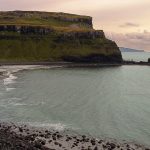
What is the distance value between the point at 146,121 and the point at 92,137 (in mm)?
18174

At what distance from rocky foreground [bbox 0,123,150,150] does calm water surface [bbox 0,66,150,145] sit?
4980 mm

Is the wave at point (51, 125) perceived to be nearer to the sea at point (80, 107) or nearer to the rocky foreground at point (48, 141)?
the sea at point (80, 107)

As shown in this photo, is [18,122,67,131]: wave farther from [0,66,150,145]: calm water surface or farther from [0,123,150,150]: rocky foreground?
[0,123,150,150]: rocky foreground

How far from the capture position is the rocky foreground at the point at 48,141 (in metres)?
61.0

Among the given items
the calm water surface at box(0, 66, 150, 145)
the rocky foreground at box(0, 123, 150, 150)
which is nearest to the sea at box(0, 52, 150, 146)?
the calm water surface at box(0, 66, 150, 145)

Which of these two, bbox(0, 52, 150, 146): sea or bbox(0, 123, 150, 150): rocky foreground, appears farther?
bbox(0, 52, 150, 146): sea

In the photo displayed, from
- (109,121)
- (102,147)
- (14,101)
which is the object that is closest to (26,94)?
(14,101)

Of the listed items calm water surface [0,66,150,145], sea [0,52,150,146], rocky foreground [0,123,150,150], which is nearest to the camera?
rocky foreground [0,123,150,150]

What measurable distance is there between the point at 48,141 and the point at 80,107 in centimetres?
3513

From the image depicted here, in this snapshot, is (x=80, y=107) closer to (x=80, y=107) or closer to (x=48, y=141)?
(x=80, y=107)

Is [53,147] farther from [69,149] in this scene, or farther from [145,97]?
[145,97]

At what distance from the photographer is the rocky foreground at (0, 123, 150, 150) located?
61.0 metres

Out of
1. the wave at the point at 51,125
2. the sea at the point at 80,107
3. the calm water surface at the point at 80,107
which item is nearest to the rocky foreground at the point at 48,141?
the wave at the point at 51,125

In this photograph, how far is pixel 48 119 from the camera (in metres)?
87.1
